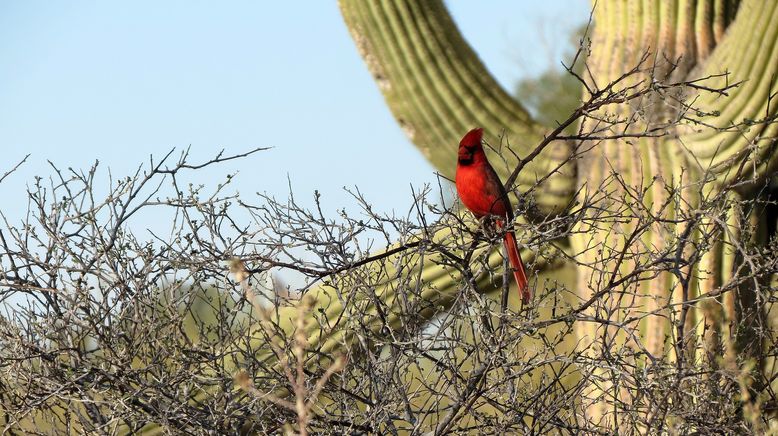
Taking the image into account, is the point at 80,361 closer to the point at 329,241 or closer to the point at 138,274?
the point at 138,274

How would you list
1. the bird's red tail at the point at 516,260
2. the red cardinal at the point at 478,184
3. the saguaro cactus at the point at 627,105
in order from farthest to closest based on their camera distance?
the saguaro cactus at the point at 627,105 < the red cardinal at the point at 478,184 < the bird's red tail at the point at 516,260

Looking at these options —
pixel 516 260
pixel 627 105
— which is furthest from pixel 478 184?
pixel 627 105

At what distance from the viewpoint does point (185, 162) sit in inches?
166

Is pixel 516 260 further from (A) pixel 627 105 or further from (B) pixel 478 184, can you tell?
(A) pixel 627 105

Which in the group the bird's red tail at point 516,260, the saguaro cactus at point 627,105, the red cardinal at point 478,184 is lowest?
the bird's red tail at point 516,260

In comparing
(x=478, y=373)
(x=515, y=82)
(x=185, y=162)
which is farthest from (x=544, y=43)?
(x=478, y=373)

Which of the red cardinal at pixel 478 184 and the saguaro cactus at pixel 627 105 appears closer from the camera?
the red cardinal at pixel 478 184

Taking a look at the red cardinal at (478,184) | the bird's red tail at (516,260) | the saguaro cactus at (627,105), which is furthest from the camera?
the saguaro cactus at (627,105)

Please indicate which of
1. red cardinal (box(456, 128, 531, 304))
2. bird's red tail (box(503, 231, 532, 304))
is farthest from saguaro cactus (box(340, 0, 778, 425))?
bird's red tail (box(503, 231, 532, 304))

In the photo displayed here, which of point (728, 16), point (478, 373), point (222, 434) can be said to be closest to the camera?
point (478, 373)

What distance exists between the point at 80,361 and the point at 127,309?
0.24m

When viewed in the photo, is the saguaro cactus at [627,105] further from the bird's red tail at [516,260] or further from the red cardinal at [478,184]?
the bird's red tail at [516,260]

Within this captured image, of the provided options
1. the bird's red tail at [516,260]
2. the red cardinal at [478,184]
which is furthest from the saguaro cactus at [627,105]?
the bird's red tail at [516,260]

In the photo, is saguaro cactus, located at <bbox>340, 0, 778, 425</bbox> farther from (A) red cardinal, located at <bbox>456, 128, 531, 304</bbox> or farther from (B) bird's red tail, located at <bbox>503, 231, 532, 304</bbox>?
(B) bird's red tail, located at <bbox>503, 231, 532, 304</bbox>
